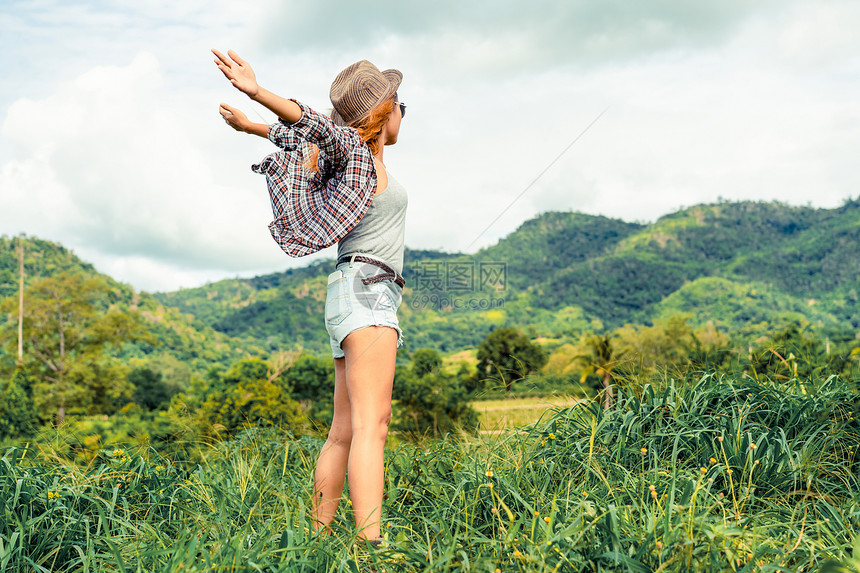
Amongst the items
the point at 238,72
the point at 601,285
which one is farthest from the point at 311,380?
the point at 601,285

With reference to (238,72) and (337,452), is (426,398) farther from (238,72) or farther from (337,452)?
(238,72)

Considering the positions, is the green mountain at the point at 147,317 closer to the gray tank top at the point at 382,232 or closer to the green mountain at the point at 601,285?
the green mountain at the point at 601,285

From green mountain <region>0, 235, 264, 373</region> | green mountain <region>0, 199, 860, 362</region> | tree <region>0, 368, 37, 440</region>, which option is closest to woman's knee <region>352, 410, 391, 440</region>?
tree <region>0, 368, 37, 440</region>

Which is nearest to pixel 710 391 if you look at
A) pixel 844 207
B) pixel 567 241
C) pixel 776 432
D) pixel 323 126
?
pixel 776 432

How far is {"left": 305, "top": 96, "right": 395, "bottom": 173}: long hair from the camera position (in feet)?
6.82

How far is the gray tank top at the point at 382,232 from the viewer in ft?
6.83

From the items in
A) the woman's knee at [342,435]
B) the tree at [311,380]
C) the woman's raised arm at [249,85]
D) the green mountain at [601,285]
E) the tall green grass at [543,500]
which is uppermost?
the green mountain at [601,285]

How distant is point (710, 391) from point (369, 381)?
1665 millimetres

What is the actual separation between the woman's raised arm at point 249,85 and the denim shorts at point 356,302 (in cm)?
57

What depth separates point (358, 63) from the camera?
2.18 meters

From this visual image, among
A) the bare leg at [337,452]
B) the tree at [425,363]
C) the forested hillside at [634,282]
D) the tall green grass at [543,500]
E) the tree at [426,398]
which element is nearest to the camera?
the tall green grass at [543,500]

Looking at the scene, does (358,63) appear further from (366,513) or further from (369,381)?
(366,513)

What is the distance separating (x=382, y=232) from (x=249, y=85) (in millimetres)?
667

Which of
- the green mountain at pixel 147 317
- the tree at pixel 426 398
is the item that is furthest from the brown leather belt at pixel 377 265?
the green mountain at pixel 147 317
